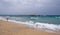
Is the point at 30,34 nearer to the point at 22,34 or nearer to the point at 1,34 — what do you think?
the point at 22,34

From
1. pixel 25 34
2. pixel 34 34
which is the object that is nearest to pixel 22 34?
pixel 25 34

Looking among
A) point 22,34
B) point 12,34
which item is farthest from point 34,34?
point 12,34

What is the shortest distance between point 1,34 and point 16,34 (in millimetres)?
856

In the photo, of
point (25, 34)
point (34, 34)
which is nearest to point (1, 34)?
point (25, 34)

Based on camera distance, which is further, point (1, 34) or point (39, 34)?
point (39, 34)

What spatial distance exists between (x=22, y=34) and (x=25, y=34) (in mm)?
186

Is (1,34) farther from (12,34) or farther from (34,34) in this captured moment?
(34,34)

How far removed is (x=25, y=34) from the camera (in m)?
7.21

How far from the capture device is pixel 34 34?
24.1ft

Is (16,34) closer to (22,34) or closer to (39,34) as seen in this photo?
(22,34)

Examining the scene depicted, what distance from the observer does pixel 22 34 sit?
7.15 meters

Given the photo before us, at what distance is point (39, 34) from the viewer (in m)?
7.40

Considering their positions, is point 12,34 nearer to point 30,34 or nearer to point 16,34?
point 16,34

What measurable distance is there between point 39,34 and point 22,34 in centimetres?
106
